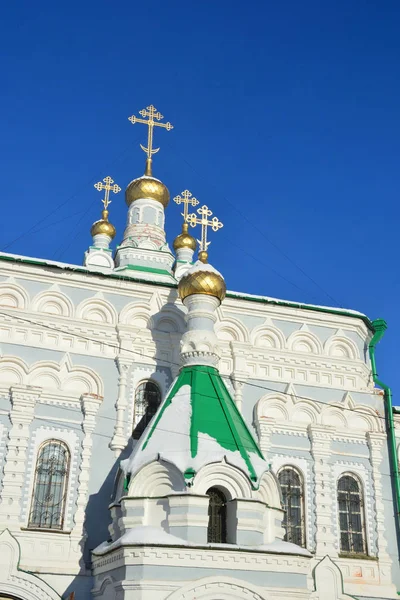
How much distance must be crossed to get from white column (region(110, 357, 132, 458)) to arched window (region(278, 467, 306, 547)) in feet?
8.07

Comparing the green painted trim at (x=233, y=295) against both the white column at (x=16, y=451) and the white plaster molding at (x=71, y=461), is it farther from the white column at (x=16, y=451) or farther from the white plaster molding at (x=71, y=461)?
the white plaster molding at (x=71, y=461)

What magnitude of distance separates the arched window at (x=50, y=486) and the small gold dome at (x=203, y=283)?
2.85 metres

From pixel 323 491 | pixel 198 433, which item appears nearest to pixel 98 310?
pixel 198 433

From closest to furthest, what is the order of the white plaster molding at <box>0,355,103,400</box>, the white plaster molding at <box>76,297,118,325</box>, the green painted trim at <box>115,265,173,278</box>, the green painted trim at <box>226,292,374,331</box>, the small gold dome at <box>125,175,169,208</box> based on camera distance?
1. the white plaster molding at <box>0,355,103,400</box>
2. the white plaster molding at <box>76,297,118,325</box>
3. the green painted trim at <box>226,292,374,331</box>
4. the green painted trim at <box>115,265,173,278</box>
5. the small gold dome at <box>125,175,169,208</box>

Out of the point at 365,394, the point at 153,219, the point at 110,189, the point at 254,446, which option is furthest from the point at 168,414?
the point at 110,189

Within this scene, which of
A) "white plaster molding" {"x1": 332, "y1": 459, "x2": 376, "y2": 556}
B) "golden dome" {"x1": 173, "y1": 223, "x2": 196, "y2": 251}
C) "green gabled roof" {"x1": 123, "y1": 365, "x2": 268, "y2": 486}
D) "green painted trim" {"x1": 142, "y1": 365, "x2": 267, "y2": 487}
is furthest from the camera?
"golden dome" {"x1": 173, "y1": 223, "x2": 196, "y2": 251}

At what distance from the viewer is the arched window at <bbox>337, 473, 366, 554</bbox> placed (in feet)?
35.2

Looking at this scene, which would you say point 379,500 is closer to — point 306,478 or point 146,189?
point 306,478

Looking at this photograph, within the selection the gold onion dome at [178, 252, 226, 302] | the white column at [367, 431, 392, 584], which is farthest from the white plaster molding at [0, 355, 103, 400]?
the white column at [367, 431, 392, 584]

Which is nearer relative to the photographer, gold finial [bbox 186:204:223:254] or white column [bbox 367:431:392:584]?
white column [bbox 367:431:392:584]

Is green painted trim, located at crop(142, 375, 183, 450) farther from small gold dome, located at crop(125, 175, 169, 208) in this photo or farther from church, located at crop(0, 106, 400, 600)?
small gold dome, located at crop(125, 175, 169, 208)

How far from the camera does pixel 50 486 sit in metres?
9.82

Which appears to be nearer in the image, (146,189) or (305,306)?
(305,306)

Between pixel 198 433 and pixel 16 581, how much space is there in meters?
2.94
